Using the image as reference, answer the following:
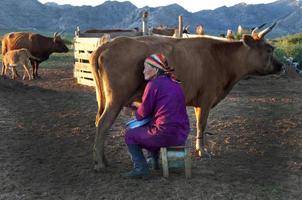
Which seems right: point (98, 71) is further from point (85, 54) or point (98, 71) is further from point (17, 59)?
point (17, 59)

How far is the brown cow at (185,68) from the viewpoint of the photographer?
22.7 ft

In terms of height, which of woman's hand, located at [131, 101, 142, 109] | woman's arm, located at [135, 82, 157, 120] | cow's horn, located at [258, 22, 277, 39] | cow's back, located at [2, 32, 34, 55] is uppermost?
cow's horn, located at [258, 22, 277, 39]

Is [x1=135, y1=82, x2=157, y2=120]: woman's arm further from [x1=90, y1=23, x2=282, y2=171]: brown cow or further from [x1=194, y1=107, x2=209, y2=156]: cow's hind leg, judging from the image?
[x1=194, y1=107, x2=209, y2=156]: cow's hind leg

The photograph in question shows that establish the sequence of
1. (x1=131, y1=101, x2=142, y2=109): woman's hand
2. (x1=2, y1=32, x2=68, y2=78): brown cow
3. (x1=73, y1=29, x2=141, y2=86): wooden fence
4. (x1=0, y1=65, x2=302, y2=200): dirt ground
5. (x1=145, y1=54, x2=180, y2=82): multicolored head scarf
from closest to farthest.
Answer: (x1=0, y1=65, x2=302, y2=200): dirt ground, (x1=145, y1=54, x2=180, y2=82): multicolored head scarf, (x1=131, y1=101, x2=142, y2=109): woman's hand, (x1=73, y1=29, x2=141, y2=86): wooden fence, (x1=2, y1=32, x2=68, y2=78): brown cow

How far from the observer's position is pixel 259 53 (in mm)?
8711

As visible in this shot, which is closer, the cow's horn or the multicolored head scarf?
the multicolored head scarf

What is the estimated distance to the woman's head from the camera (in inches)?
261

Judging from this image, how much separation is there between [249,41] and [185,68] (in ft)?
4.83

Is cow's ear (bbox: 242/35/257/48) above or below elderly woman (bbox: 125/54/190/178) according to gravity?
above

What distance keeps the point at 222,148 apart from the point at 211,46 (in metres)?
1.53

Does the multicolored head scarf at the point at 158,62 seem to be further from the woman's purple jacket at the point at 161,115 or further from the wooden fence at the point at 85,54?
the wooden fence at the point at 85,54

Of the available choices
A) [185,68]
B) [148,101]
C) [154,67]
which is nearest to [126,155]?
[185,68]

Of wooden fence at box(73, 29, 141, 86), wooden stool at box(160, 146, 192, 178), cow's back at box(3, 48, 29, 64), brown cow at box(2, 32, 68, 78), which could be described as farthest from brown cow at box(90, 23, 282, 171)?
brown cow at box(2, 32, 68, 78)

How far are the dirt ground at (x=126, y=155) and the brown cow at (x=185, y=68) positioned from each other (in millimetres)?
595
